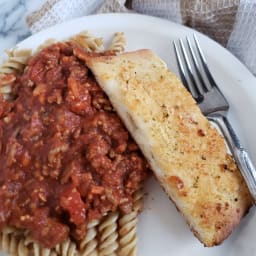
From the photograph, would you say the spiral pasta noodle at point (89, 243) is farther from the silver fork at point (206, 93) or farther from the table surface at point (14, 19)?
the table surface at point (14, 19)

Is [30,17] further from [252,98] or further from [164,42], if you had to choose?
[252,98]

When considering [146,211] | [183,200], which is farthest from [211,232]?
[146,211]

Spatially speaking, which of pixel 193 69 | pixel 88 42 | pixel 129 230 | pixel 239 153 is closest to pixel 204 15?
pixel 193 69

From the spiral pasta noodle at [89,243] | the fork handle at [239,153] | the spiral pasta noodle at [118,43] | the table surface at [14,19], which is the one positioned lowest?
the spiral pasta noodle at [89,243]

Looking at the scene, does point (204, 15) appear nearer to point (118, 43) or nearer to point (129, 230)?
point (118, 43)

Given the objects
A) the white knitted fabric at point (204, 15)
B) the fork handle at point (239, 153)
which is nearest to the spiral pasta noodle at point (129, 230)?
the fork handle at point (239, 153)
